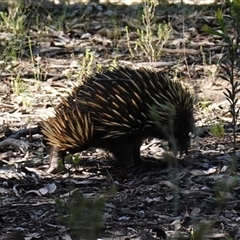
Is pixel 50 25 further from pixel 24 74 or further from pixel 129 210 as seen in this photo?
pixel 129 210

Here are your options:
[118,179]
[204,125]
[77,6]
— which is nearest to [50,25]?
[77,6]

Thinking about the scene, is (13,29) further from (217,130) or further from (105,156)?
(217,130)

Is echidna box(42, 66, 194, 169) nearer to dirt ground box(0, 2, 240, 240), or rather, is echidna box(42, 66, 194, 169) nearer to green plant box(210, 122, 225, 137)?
dirt ground box(0, 2, 240, 240)

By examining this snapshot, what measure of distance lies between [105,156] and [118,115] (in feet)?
1.80

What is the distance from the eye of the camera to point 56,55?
8.02m

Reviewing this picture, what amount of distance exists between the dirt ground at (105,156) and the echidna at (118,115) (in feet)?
0.56

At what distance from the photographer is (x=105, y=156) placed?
17.6 ft

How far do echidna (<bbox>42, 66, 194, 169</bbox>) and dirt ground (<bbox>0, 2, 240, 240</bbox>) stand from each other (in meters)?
0.17

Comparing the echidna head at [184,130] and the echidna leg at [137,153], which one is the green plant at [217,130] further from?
the echidna leg at [137,153]

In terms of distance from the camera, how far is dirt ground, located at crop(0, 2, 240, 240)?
365 centimetres

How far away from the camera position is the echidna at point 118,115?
4895mm

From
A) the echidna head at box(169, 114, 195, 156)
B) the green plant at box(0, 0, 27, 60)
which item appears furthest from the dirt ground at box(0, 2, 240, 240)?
the echidna head at box(169, 114, 195, 156)

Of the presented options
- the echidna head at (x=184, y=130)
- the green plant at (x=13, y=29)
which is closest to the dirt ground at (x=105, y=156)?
the green plant at (x=13, y=29)

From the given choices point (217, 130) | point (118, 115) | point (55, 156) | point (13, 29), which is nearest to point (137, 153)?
point (118, 115)
